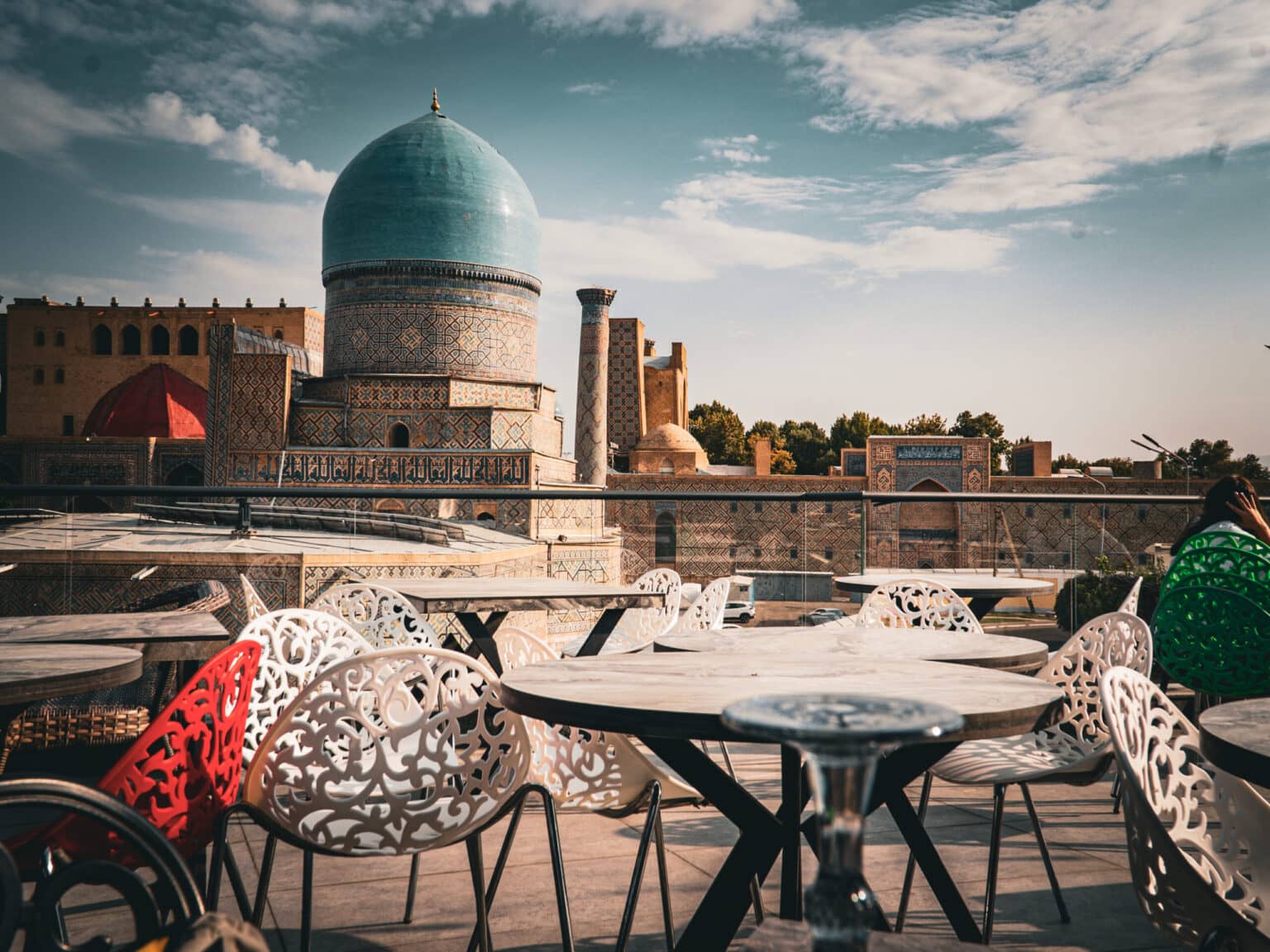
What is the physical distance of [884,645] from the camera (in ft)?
7.45

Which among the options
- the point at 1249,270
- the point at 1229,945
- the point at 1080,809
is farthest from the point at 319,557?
the point at 1249,270

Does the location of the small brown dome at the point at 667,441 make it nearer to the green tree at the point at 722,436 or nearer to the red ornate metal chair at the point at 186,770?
the green tree at the point at 722,436

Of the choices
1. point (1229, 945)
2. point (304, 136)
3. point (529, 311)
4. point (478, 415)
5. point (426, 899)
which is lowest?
point (426, 899)

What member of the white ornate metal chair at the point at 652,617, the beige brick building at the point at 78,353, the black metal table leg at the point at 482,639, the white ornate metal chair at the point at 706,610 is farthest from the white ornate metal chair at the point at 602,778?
the beige brick building at the point at 78,353

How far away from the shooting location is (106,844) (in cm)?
150

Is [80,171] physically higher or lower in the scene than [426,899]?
higher

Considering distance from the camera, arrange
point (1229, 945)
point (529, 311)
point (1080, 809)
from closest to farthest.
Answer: point (1229, 945) → point (1080, 809) → point (529, 311)

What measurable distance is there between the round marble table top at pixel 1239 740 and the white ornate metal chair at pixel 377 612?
1.99 m

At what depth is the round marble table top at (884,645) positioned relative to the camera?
2160 mm

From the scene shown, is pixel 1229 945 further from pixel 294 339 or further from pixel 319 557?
pixel 294 339

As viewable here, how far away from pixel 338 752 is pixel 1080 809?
7.09ft

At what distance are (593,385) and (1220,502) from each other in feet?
73.4

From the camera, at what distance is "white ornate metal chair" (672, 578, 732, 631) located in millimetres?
3480

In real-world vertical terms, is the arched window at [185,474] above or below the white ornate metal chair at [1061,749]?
above
